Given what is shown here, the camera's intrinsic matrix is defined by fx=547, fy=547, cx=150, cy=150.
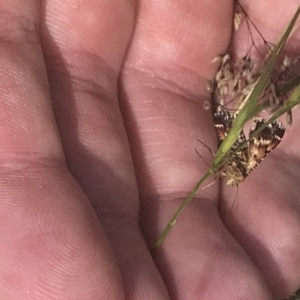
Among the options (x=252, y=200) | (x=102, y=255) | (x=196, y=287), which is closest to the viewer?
(x=102, y=255)

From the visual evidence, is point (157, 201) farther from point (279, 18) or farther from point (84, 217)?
point (279, 18)

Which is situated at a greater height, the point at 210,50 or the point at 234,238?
the point at 210,50

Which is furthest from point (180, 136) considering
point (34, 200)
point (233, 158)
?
point (34, 200)

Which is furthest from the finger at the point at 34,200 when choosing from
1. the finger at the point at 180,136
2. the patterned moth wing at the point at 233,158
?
the patterned moth wing at the point at 233,158

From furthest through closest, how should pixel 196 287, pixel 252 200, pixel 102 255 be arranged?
pixel 252 200
pixel 196 287
pixel 102 255

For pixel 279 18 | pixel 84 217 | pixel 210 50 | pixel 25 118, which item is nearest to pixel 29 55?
pixel 25 118

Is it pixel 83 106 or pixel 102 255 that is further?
pixel 83 106
